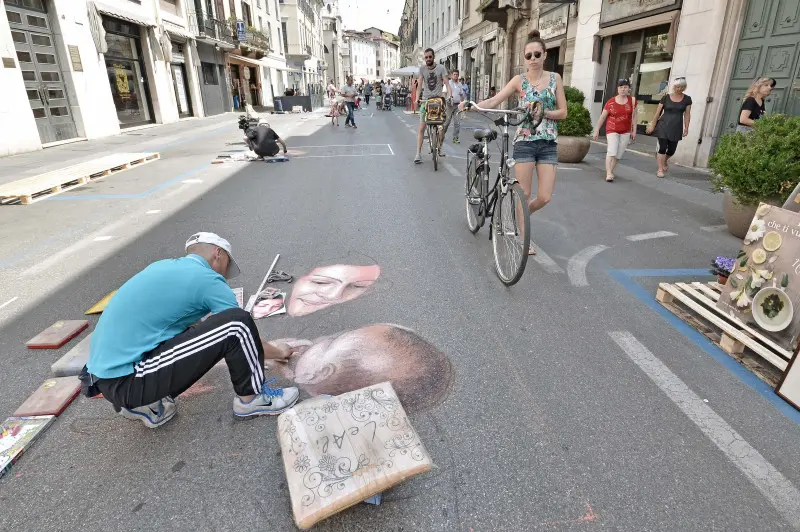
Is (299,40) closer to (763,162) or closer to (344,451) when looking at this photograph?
(763,162)

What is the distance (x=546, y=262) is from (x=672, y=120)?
557 cm

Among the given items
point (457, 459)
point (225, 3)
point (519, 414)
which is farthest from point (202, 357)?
point (225, 3)

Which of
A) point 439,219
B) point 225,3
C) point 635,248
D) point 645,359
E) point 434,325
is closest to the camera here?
point 645,359

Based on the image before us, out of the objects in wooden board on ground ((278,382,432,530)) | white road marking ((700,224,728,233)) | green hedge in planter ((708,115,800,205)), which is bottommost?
white road marking ((700,224,728,233))

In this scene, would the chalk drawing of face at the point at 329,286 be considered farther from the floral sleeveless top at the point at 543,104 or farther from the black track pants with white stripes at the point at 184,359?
the floral sleeveless top at the point at 543,104

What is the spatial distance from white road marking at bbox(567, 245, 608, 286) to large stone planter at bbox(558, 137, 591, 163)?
18.5 feet

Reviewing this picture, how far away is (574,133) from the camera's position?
9.85 m

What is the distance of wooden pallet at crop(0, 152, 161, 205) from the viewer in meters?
7.14

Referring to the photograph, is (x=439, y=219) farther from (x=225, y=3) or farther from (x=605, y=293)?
(x=225, y=3)

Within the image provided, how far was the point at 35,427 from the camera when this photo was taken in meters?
2.42

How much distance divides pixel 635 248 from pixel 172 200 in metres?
6.69

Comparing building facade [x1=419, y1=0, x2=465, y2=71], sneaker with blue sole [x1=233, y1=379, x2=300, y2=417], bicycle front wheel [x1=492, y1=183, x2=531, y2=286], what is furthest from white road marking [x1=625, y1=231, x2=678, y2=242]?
building facade [x1=419, y1=0, x2=465, y2=71]

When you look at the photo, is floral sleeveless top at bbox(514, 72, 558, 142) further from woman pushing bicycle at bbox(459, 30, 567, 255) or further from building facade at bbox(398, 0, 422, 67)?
building facade at bbox(398, 0, 422, 67)

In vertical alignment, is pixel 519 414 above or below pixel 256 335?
below
